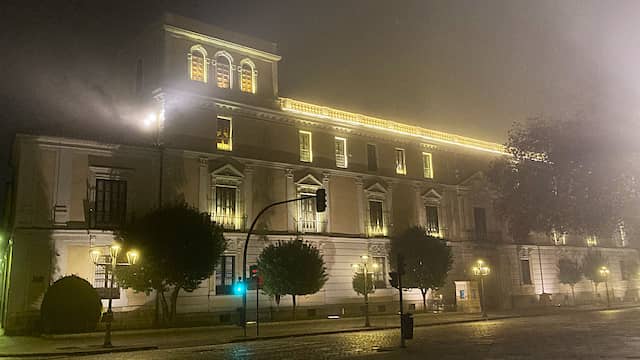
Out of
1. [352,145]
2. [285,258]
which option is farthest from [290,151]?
[285,258]

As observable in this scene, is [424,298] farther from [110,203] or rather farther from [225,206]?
[110,203]

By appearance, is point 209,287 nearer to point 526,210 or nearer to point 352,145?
point 352,145

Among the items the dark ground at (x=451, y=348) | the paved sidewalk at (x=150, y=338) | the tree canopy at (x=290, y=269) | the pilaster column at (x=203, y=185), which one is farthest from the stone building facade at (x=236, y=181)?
the dark ground at (x=451, y=348)

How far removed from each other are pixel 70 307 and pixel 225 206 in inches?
478

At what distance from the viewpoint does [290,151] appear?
4247 centimetres

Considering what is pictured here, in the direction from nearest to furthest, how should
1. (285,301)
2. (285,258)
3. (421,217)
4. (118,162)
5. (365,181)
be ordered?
(118,162), (285,258), (285,301), (365,181), (421,217)

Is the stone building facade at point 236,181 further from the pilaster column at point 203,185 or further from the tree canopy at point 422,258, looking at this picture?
the tree canopy at point 422,258

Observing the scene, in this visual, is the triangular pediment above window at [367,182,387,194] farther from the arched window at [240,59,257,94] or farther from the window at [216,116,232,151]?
the window at [216,116,232,151]

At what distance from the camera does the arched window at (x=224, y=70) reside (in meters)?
40.0

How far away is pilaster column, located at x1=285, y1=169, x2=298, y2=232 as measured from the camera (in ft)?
133

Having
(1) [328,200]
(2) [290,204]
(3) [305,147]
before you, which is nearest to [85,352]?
(2) [290,204]

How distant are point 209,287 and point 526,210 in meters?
21.2

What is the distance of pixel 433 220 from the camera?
51.0 m

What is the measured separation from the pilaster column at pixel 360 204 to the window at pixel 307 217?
Result: 14.9 feet
